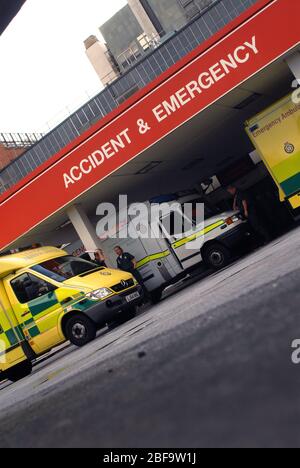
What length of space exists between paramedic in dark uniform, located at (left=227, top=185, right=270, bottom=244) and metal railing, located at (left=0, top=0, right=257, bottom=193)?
14.8ft

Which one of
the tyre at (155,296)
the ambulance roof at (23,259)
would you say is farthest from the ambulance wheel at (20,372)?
the tyre at (155,296)

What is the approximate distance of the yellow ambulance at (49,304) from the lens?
10586 millimetres

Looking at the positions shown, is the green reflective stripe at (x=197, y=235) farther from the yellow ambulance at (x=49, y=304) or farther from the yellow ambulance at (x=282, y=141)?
the yellow ambulance at (x=49, y=304)

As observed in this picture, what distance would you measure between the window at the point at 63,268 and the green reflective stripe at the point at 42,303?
16.1 inches

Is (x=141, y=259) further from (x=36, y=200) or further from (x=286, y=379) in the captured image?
(x=286, y=379)

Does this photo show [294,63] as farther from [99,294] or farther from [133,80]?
[99,294]

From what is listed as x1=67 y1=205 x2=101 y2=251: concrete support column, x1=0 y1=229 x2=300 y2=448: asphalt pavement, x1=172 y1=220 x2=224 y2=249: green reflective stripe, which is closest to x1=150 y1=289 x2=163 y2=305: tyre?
x1=172 y1=220 x2=224 y2=249: green reflective stripe

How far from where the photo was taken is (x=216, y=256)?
532 inches

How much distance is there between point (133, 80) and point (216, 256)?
6.94 m

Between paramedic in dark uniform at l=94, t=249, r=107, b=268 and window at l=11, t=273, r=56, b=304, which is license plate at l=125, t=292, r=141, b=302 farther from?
paramedic in dark uniform at l=94, t=249, r=107, b=268

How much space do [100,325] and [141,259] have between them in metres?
3.77

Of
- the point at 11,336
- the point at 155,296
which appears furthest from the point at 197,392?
the point at 155,296
